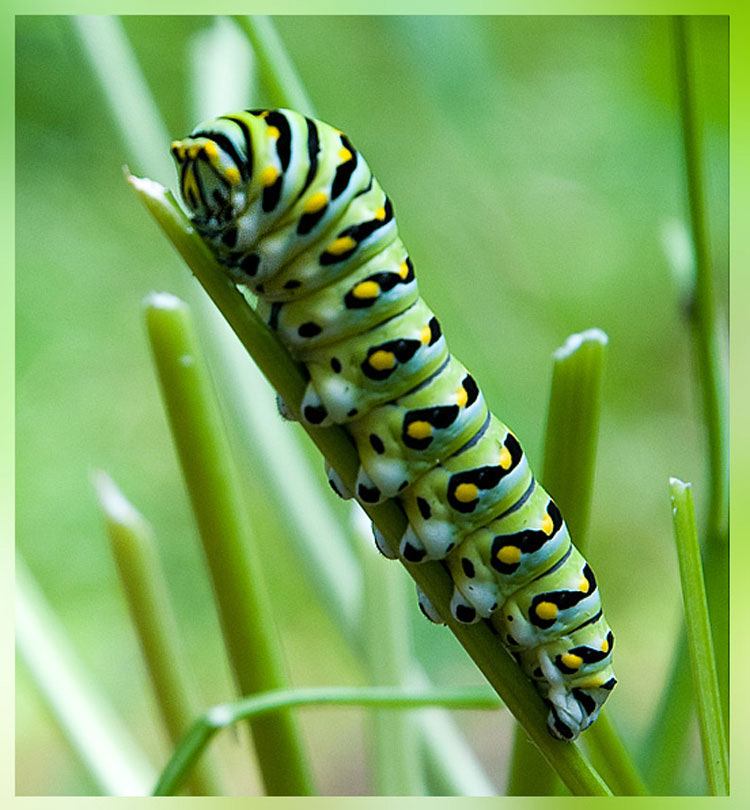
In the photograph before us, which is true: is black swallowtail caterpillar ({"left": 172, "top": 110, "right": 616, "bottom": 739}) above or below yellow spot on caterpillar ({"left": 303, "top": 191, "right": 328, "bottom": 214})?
below

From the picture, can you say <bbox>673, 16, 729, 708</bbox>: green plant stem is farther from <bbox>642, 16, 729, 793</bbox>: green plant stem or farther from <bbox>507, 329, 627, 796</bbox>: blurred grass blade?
<bbox>507, 329, 627, 796</bbox>: blurred grass blade

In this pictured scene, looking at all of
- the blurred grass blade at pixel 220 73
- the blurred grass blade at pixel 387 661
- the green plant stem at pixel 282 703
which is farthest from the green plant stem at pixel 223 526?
the blurred grass blade at pixel 220 73

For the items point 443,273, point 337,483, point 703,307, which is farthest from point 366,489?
point 443,273

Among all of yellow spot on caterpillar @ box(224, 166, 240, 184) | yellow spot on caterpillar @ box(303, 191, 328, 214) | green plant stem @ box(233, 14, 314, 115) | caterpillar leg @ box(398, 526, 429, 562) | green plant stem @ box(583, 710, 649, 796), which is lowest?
green plant stem @ box(583, 710, 649, 796)

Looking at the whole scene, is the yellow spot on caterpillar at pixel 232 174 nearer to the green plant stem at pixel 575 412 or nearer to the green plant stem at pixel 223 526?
the green plant stem at pixel 223 526

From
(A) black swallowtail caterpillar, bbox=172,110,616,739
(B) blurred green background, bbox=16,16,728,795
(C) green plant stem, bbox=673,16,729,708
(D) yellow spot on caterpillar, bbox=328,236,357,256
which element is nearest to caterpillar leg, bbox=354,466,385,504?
(A) black swallowtail caterpillar, bbox=172,110,616,739

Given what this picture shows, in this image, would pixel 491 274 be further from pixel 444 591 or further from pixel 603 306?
pixel 444 591

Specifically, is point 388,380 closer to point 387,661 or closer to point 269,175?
point 269,175
